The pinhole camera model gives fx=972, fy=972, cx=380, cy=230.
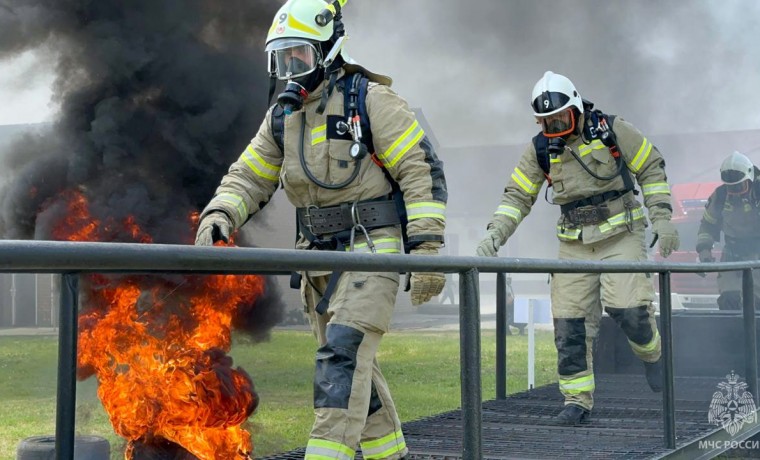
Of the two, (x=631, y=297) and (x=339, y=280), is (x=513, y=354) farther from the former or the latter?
(x=339, y=280)

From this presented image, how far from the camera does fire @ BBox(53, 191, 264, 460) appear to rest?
5180mm

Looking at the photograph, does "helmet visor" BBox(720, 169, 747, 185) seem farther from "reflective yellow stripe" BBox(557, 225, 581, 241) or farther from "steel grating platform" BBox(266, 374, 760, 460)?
"reflective yellow stripe" BBox(557, 225, 581, 241)

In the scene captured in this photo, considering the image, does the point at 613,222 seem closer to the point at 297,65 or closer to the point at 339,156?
the point at 339,156

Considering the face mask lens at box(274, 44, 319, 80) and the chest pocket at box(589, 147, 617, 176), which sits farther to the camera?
the chest pocket at box(589, 147, 617, 176)

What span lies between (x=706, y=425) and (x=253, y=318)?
461cm

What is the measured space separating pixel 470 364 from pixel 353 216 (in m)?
1.02

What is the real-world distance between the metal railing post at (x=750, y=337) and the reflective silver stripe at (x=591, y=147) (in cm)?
107

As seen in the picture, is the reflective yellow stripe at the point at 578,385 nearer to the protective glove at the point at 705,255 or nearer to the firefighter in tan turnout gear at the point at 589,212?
the firefighter in tan turnout gear at the point at 589,212

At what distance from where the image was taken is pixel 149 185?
818 cm

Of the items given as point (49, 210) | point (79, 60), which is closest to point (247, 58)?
point (79, 60)

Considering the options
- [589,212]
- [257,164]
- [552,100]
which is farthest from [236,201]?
[589,212]

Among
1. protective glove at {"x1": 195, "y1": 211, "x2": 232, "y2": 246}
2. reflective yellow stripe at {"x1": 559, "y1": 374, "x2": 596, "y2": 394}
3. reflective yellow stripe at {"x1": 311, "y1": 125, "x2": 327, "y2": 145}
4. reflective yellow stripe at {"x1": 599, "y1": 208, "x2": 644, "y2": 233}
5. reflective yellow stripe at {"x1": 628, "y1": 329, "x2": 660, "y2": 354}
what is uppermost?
reflective yellow stripe at {"x1": 311, "y1": 125, "x2": 327, "y2": 145}

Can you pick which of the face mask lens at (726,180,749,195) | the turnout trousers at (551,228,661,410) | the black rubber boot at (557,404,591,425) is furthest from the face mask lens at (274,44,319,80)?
the face mask lens at (726,180,749,195)

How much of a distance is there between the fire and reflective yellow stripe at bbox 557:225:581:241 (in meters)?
2.01
